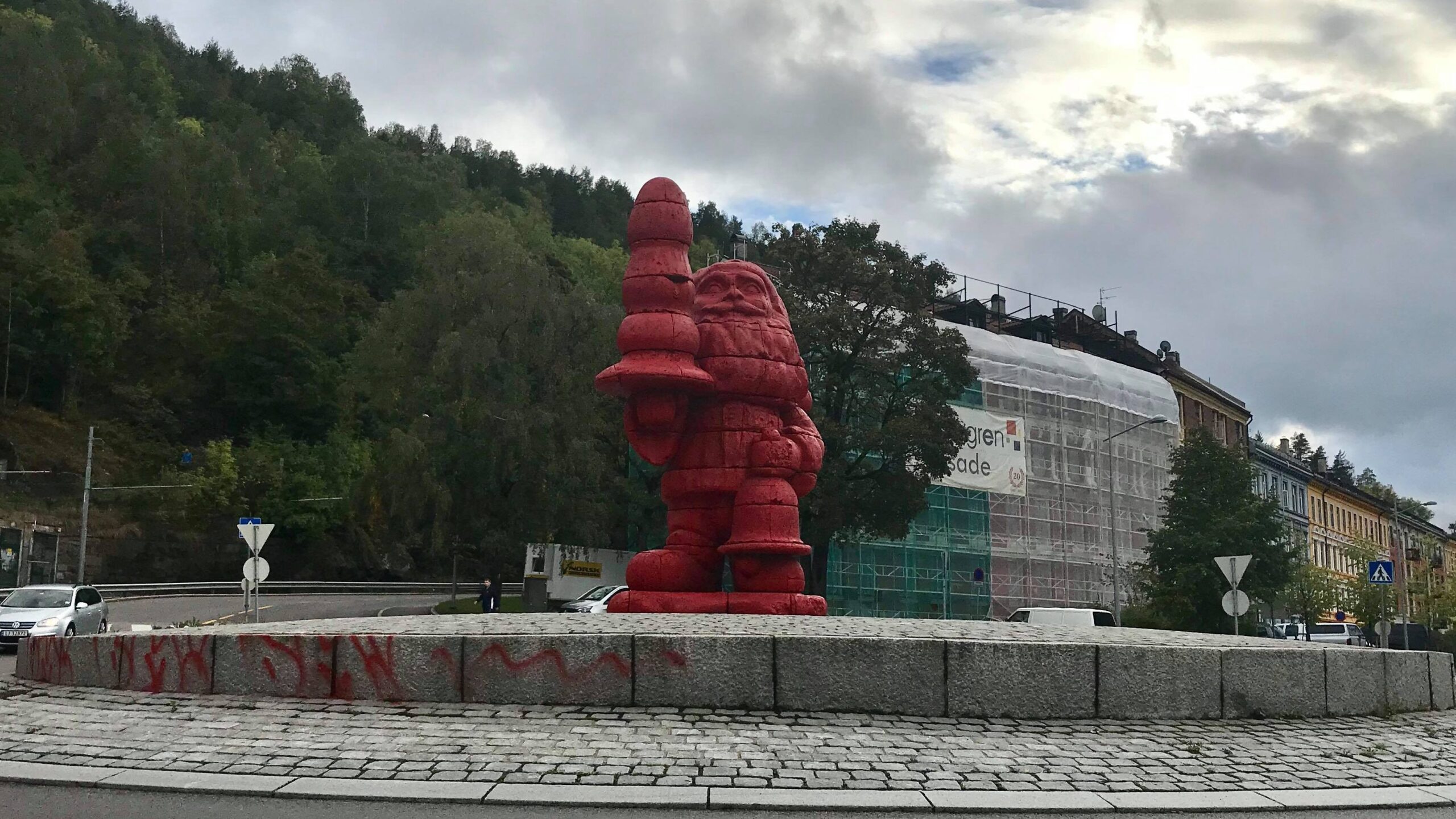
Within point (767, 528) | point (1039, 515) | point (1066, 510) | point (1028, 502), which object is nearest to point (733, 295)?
point (767, 528)

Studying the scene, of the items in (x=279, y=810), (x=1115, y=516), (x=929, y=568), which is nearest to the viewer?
(x=279, y=810)

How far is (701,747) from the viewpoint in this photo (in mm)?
8867

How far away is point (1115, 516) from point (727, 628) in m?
35.3

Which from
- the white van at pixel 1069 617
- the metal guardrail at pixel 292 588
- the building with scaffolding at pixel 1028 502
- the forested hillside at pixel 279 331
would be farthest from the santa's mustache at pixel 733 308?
the metal guardrail at pixel 292 588

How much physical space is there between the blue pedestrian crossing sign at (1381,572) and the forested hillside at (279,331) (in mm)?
14229

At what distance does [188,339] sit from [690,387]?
179 feet

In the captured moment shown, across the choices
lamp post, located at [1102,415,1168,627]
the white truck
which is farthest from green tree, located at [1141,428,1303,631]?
the white truck

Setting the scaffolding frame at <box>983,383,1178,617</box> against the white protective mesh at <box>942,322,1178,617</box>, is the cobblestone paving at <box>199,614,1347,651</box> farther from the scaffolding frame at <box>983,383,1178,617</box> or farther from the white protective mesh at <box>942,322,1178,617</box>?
the white protective mesh at <box>942,322,1178,617</box>

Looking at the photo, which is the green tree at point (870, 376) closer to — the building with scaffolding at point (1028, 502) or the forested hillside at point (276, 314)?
the building with scaffolding at point (1028, 502)

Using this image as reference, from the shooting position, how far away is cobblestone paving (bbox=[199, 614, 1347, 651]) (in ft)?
36.8

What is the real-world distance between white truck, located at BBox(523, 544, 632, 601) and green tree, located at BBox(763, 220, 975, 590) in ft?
24.5

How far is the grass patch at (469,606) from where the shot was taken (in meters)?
41.0

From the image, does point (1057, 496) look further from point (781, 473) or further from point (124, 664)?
point (124, 664)

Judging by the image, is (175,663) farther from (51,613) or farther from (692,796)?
(51,613)
